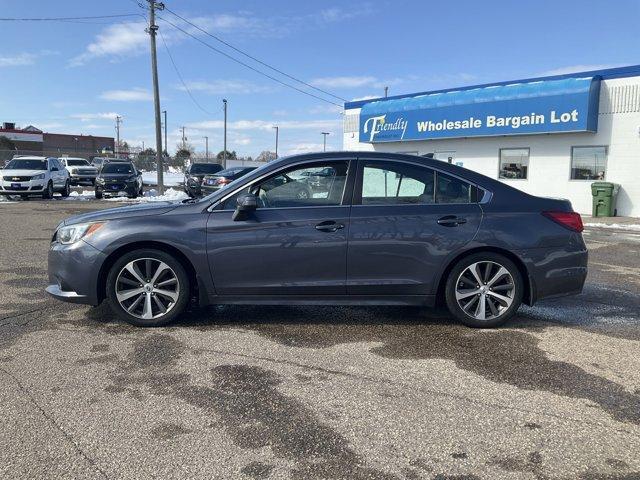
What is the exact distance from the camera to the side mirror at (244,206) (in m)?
4.87

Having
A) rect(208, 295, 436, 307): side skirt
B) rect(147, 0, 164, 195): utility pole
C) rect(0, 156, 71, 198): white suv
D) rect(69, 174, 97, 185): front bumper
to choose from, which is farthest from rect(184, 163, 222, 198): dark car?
rect(208, 295, 436, 307): side skirt

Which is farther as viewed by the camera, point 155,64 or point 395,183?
point 155,64

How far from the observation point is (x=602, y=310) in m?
6.03

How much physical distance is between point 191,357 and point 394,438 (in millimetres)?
1911

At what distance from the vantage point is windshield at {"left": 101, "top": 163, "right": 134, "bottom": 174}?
25219 millimetres

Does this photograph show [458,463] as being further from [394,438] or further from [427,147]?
[427,147]

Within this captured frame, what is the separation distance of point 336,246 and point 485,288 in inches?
58.0

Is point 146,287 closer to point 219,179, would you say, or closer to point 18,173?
point 219,179

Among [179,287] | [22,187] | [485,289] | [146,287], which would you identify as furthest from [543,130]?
[22,187]

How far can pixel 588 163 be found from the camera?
63.5 feet

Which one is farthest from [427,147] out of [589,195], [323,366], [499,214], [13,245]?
[323,366]

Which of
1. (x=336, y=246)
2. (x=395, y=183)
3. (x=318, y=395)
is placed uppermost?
(x=395, y=183)

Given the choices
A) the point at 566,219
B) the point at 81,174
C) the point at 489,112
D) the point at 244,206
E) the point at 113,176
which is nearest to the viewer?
the point at 244,206

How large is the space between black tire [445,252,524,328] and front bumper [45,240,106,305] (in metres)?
3.22
